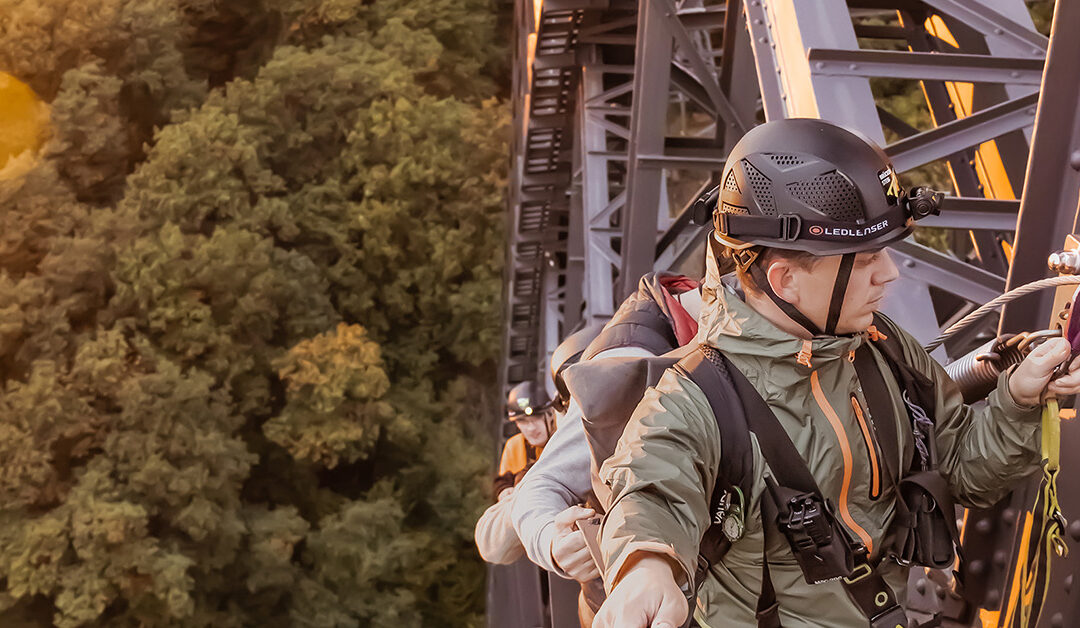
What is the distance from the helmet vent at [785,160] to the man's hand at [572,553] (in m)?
0.70

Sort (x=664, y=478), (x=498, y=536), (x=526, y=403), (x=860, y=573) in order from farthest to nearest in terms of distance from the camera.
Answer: (x=526, y=403) < (x=498, y=536) < (x=860, y=573) < (x=664, y=478)

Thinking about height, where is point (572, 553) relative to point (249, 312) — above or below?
above

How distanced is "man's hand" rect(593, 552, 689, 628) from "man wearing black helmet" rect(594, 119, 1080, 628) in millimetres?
103

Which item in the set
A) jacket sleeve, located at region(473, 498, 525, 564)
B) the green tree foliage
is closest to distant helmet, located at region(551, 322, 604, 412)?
jacket sleeve, located at region(473, 498, 525, 564)

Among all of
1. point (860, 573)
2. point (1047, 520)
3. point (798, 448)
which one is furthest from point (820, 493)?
point (1047, 520)

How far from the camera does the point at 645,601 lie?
4.76 ft

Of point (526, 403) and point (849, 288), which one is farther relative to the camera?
point (526, 403)

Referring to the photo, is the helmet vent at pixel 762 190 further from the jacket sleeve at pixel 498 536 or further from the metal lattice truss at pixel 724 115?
the jacket sleeve at pixel 498 536

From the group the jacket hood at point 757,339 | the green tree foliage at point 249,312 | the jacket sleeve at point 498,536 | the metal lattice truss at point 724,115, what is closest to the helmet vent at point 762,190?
the jacket hood at point 757,339

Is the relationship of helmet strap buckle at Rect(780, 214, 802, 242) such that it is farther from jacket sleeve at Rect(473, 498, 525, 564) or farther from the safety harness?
jacket sleeve at Rect(473, 498, 525, 564)

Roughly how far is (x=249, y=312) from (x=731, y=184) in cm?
1464

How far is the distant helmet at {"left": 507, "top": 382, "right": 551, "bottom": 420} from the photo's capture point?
16.6ft

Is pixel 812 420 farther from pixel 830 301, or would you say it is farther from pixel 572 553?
pixel 572 553

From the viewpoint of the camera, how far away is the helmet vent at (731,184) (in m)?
1.75
